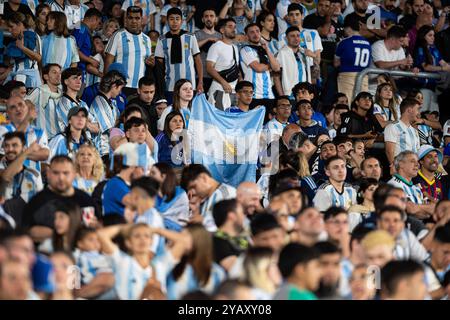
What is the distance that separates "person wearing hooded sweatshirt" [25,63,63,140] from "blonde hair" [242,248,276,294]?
470 centimetres

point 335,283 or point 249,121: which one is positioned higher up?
point 249,121

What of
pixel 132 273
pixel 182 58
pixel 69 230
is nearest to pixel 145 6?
pixel 182 58

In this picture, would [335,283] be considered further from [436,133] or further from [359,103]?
[436,133]

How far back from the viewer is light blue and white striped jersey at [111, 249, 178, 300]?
9.23 m

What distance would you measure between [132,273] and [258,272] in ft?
3.39

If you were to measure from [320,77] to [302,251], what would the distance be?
8.38m

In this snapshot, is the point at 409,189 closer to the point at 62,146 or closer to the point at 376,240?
the point at 376,240

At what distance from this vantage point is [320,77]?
55.8 ft

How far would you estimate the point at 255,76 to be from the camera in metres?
15.6

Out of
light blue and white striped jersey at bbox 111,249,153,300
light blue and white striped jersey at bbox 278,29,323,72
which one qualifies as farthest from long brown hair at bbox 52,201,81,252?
light blue and white striped jersey at bbox 278,29,323,72

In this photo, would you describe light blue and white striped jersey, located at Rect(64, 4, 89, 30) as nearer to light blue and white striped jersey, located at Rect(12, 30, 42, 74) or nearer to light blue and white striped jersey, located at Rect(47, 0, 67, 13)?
light blue and white striped jersey, located at Rect(47, 0, 67, 13)

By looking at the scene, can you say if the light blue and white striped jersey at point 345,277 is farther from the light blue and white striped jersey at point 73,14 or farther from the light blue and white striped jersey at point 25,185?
the light blue and white striped jersey at point 73,14
